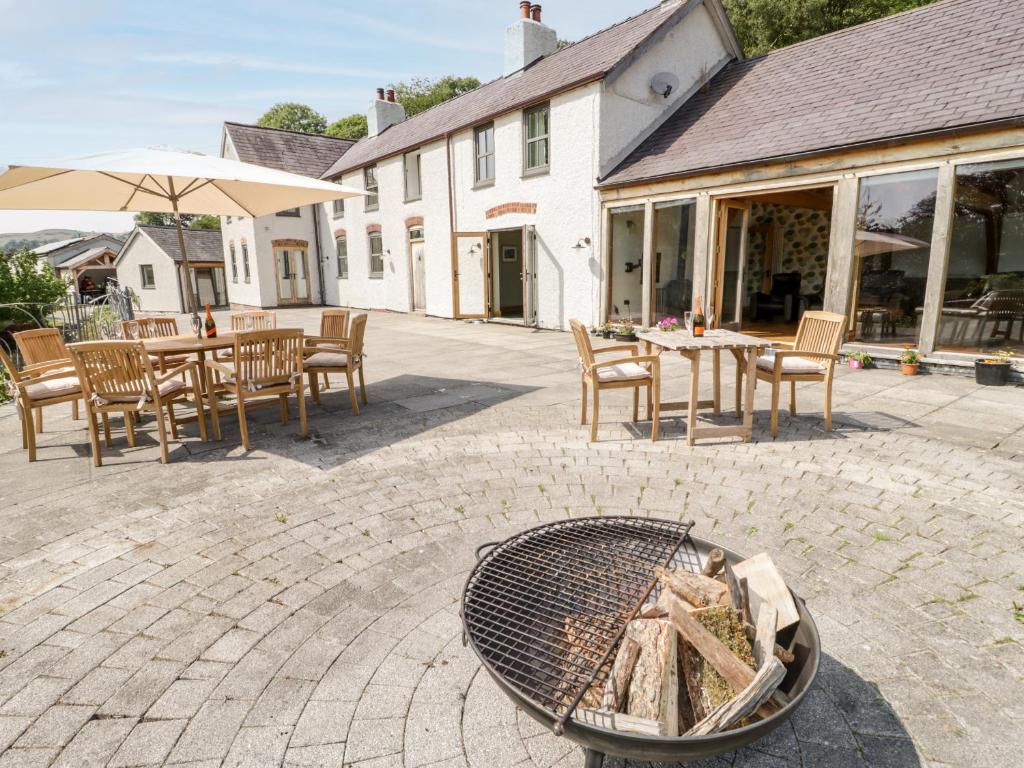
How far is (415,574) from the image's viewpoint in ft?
9.56

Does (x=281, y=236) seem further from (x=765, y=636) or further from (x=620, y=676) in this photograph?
(x=765, y=636)

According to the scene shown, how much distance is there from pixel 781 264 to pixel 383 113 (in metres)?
15.2

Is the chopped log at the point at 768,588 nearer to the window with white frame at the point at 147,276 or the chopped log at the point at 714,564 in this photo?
the chopped log at the point at 714,564

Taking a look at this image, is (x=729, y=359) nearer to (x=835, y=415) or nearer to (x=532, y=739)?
(x=835, y=415)

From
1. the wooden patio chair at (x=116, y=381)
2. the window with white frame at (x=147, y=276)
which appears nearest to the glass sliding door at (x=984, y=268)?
the wooden patio chair at (x=116, y=381)

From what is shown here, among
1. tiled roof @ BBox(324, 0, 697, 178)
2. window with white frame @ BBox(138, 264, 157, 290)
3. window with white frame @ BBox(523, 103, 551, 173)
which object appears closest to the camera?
tiled roof @ BBox(324, 0, 697, 178)

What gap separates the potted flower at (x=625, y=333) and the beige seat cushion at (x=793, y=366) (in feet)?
19.2

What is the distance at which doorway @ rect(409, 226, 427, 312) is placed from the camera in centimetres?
1747

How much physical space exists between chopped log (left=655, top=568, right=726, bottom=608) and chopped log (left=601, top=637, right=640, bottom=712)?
26 centimetres

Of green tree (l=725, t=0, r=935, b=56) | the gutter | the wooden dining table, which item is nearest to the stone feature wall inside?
the gutter

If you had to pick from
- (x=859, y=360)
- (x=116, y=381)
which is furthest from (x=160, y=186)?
(x=859, y=360)

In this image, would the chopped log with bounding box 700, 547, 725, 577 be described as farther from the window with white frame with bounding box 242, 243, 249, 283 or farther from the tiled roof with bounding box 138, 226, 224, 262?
the tiled roof with bounding box 138, 226, 224, 262

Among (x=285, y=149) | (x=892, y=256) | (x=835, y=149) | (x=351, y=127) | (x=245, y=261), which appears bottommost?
(x=892, y=256)

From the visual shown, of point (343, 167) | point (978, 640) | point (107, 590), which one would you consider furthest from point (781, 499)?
point (343, 167)
